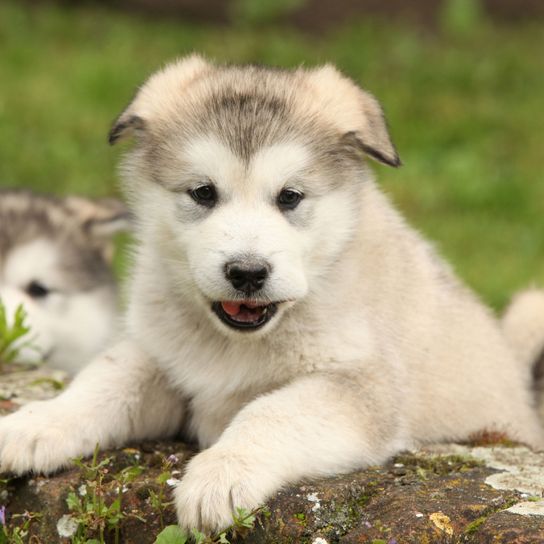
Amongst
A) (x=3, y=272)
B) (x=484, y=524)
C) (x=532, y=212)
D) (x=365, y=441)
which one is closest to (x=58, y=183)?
(x=3, y=272)

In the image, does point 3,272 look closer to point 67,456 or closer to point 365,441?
point 67,456

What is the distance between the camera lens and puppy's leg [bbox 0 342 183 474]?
4105 mm

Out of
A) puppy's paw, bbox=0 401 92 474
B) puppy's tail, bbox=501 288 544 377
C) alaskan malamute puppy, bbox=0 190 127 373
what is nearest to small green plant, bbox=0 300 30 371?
alaskan malamute puppy, bbox=0 190 127 373

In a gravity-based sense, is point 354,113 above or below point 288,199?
above

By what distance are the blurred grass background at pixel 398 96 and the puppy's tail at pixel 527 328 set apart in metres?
1.73

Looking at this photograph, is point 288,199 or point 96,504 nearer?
point 96,504

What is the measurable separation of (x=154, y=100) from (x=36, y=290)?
2.38 m

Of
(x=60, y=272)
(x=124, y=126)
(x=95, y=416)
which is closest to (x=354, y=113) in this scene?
(x=124, y=126)

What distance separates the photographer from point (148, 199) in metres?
4.37

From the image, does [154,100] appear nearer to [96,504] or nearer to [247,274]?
[247,274]

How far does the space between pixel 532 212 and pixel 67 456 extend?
21.1 ft

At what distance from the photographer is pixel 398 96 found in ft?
36.2

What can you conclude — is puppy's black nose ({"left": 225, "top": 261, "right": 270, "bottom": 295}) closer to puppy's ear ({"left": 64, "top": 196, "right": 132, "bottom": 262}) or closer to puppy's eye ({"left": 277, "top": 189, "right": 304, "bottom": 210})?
puppy's eye ({"left": 277, "top": 189, "right": 304, "bottom": 210})

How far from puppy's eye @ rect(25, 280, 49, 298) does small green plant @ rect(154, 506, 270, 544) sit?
10.2 ft
